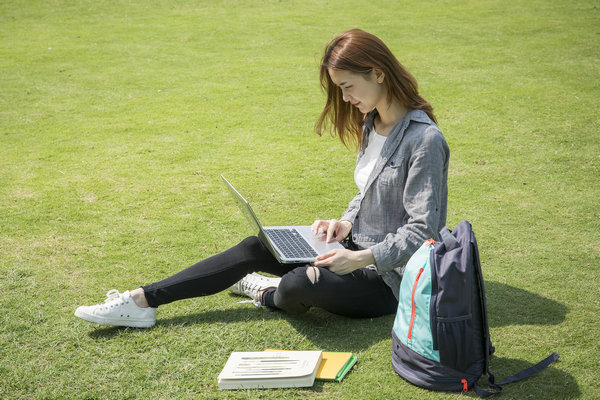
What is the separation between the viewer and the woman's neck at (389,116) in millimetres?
3705

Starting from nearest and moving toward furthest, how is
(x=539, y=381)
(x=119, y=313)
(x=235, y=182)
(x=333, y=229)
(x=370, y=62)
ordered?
(x=539, y=381), (x=370, y=62), (x=119, y=313), (x=333, y=229), (x=235, y=182)

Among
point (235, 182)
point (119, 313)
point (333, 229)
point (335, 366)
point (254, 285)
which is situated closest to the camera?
point (335, 366)

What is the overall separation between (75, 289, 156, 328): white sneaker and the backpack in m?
1.61

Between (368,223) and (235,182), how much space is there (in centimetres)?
A: 303

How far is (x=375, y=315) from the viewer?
381 cm

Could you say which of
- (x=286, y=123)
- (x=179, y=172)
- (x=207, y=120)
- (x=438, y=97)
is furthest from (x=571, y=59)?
(x=179, y=172)

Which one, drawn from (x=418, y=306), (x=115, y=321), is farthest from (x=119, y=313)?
(x=418, y=306)

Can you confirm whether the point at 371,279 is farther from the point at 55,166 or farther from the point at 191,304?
the point at 55,166

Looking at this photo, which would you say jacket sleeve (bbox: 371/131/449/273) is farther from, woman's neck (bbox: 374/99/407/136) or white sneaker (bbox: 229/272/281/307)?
white sneaker (bbox: 229/272/281/307)

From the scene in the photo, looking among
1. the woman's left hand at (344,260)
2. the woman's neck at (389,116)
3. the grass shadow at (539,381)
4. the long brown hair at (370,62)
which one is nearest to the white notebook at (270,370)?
the woman's left hand at (344,260)

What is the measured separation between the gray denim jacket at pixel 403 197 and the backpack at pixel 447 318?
23 cm

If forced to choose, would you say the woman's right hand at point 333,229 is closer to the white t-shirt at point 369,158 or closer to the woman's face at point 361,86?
the white t-shirt at point 369,158

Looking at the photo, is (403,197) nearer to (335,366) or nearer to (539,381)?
(335,366)

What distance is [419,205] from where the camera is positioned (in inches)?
133
